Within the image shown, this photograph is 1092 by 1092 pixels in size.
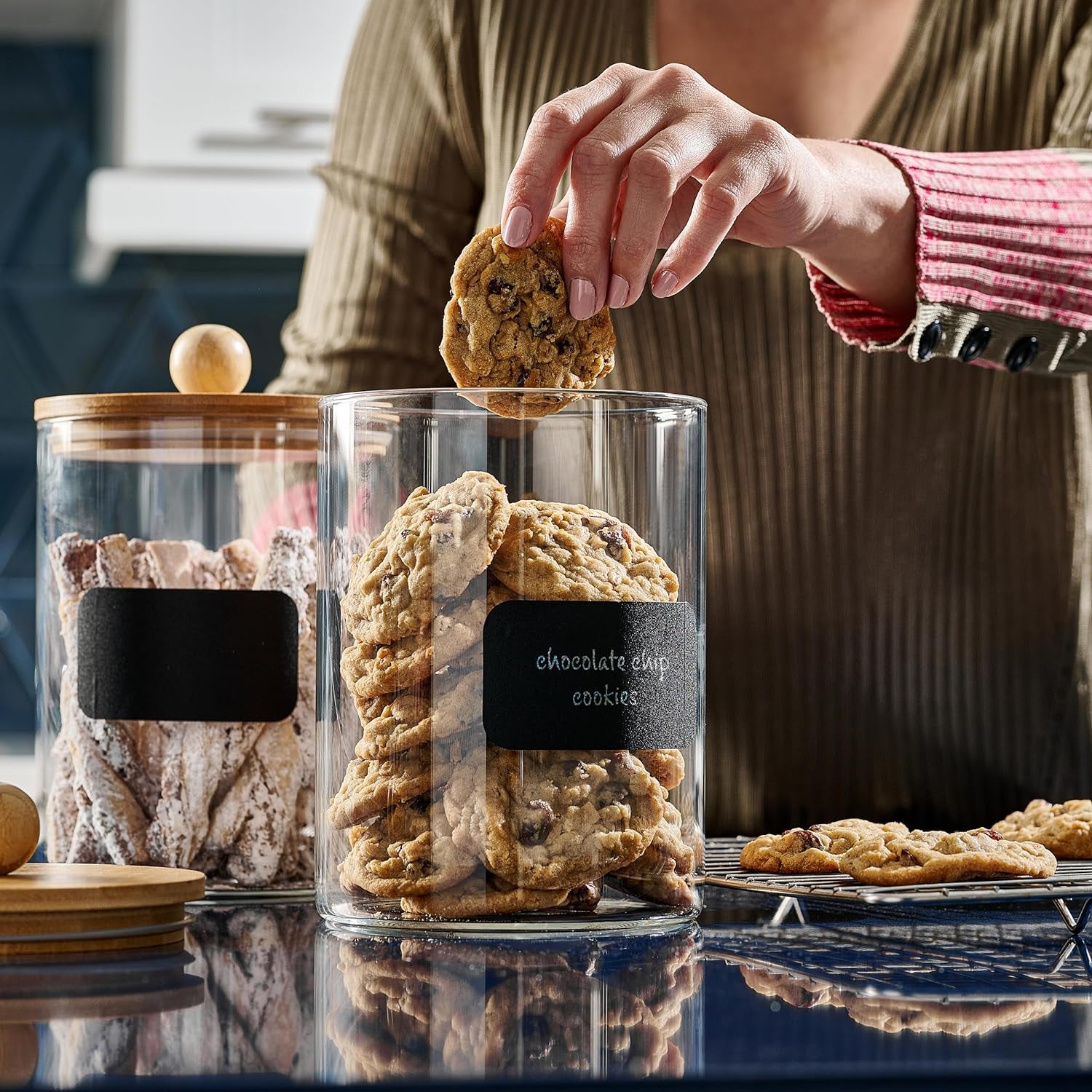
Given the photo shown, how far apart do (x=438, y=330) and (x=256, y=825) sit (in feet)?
2.28

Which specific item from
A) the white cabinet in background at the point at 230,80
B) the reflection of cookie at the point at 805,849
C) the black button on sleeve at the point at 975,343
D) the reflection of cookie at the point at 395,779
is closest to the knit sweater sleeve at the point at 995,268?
the black button on sleeve at the point at 975,343

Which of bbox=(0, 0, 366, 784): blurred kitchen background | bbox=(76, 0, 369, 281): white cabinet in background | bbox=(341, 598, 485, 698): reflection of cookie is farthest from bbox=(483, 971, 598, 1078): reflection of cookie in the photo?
bbox=(0, 0, 366, 784): blurred kitchen background

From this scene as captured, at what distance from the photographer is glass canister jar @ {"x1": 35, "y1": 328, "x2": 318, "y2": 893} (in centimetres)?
64

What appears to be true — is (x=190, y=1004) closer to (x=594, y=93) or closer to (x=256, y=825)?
(x=256, y=825)

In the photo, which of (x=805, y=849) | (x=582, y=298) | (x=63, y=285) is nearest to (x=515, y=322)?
(x=582, y=298)

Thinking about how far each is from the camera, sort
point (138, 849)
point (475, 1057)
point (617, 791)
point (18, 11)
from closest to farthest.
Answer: point (475, 1057) → point (617, 791) → point (138, 849) → point (18, 11)

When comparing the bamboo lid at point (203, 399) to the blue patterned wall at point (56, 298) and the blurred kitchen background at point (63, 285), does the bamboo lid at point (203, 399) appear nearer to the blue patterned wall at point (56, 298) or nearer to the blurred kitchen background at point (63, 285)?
the blurred kitchen background at point (63, 285)

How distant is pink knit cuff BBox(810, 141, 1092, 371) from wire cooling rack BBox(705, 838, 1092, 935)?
36 cm

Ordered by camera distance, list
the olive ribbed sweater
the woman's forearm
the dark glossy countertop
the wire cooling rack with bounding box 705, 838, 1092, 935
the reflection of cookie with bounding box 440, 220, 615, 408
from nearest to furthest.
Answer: the dark glossy countertop, the wire cooling rack with bounding box 705, 838, 1092, 935, the reflection of cookie with bounding box 440, 220, 615, 408, the woman's forearm, the olive ribbed sweater

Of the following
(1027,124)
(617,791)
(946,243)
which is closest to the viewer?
(617,791)

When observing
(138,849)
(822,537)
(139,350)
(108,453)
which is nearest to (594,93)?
(108,453)

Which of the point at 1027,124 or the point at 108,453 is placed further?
the point at 1027,124

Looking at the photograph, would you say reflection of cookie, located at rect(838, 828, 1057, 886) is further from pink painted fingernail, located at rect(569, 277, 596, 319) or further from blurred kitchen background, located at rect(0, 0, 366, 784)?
blurred kitchen background, located at rect(0, 0, 366, 784)

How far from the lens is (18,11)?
2.50 metres
